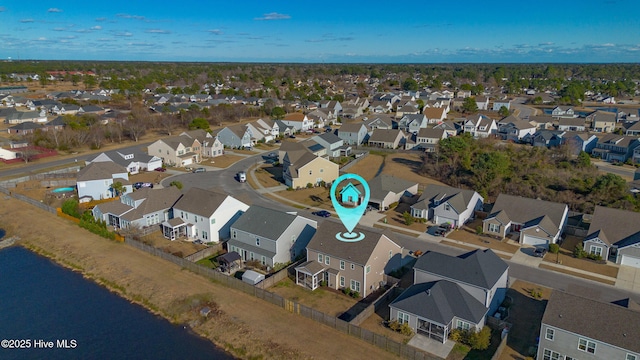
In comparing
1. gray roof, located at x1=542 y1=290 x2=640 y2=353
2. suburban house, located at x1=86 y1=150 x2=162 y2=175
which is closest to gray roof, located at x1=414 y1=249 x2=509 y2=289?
gray roof, located at x1=542 y1=290 x2=640 y2=353

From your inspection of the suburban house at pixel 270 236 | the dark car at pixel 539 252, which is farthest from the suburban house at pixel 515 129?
the suburban house at pixel 270 236

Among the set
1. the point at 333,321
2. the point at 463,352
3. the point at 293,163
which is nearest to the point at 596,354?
the point at 463,352

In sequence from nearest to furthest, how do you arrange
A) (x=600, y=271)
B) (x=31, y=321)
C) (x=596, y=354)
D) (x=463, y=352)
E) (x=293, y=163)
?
(x=596, y=354), (x=463, y=352), (x=31, y=321), (x=600, y=271), (x=293, y=163)

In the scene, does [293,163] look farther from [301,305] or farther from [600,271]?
[600,271]

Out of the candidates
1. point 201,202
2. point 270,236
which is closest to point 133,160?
point 201,202

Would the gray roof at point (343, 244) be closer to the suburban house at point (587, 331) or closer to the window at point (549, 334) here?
the window at point (549, 334)
